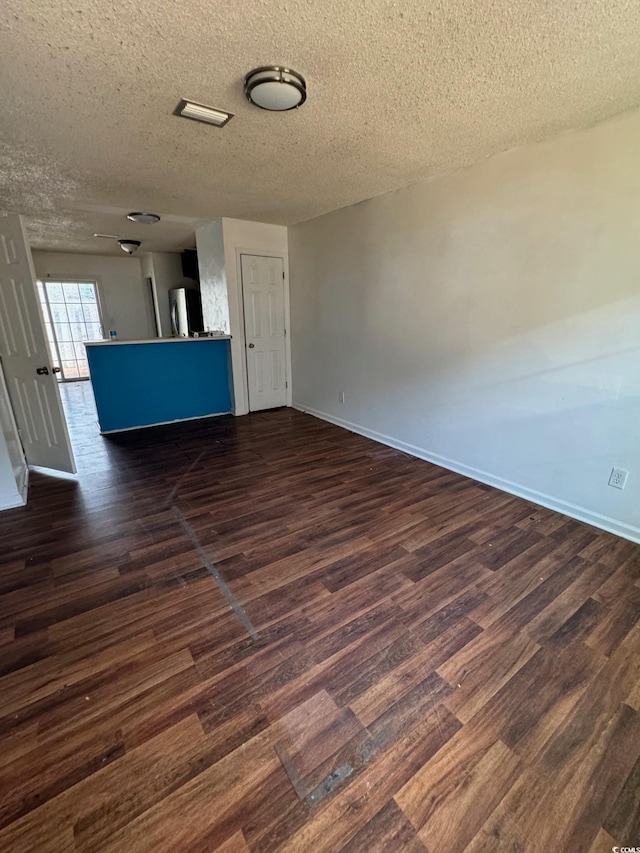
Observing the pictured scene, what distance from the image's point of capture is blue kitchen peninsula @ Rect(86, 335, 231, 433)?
4199 mm

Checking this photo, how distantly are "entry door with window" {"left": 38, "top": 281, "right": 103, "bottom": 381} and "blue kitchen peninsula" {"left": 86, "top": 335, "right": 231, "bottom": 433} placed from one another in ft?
11.4

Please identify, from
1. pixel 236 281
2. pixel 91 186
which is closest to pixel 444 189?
pixel 236 281

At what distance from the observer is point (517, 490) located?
286 centimetres

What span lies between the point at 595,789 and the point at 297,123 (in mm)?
3202

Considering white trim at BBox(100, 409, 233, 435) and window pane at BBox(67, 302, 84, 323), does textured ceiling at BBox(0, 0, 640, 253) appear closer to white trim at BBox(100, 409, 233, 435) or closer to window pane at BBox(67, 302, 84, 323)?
white trim at BBox(100, 409, 233, 435)

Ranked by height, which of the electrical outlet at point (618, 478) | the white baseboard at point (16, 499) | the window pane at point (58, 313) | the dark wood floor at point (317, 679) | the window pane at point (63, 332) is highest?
the window pane at point (58, 313)

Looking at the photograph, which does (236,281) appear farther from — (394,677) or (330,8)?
(394,677)

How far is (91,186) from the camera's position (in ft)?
10.4

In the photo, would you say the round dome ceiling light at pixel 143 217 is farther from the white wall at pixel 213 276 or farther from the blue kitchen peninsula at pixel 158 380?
the blue kitchen peninsula at pixel 158 380

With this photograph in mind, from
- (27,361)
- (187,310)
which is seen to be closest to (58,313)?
(187,310)

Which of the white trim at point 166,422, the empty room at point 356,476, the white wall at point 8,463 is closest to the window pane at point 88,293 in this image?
the empty room at point 356,476

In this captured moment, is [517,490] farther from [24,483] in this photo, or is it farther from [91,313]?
[91,313]

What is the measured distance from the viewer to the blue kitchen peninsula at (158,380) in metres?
4.20

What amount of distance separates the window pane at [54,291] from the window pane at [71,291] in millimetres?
79
